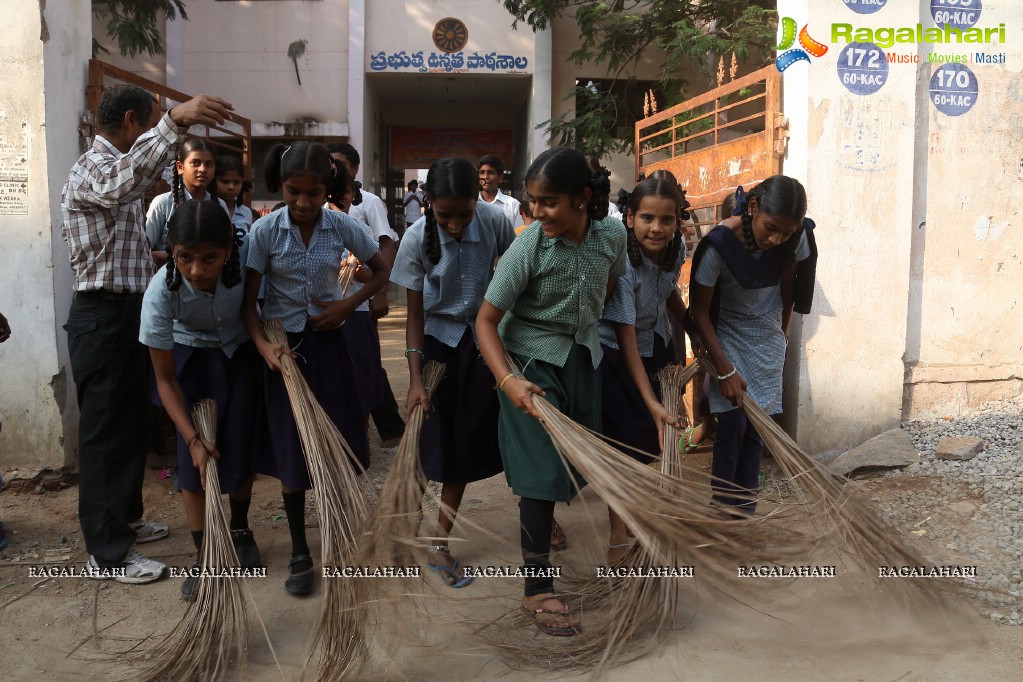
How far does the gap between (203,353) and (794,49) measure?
297cm

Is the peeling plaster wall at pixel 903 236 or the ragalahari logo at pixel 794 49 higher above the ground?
the ragalahari logo at pixel 794 49

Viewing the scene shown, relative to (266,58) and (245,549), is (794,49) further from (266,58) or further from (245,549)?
(266,58)

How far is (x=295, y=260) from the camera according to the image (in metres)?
2.63

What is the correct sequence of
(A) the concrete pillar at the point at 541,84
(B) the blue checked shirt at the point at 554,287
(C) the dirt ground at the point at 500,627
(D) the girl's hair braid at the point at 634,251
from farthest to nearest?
(A) the concrete pillar at the point at 541,84 → (D) the girl's hair braid at the point at 634,251 → (B) the blue checked shirt at the point at 554,287 → (C) the dirt ground at the point at 500,627

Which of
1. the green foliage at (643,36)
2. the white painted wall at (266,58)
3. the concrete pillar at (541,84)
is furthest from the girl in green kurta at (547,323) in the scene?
the white painted wall at (266,58)

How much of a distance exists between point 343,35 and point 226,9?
1480 mm

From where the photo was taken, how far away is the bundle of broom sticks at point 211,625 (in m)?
2.11

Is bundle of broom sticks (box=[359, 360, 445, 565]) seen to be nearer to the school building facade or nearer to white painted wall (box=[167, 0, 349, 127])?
the school building facade

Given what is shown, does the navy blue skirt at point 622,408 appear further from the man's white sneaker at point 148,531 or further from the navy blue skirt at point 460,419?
the man's white sneaker at point 148,531

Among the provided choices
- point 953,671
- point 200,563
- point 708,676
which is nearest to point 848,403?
point 953,671

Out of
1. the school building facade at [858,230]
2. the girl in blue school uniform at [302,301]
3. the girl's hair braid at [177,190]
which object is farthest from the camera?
the school building facade at [858,230]

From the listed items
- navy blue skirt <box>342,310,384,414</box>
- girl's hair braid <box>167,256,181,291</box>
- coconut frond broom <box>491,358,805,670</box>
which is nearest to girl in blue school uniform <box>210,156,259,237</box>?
navy blue skirt <box>342,310,384,414</box>

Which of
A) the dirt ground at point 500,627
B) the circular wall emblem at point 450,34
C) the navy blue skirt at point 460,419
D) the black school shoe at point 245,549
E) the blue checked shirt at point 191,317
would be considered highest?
the circular wall emblem at point 450,34

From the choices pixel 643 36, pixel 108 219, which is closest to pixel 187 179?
pixel 108 219
